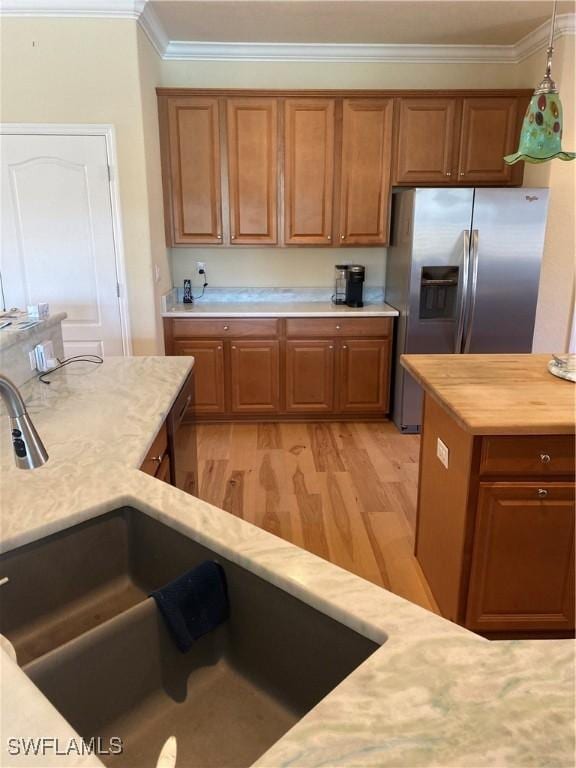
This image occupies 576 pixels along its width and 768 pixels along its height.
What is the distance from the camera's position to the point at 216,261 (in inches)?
179

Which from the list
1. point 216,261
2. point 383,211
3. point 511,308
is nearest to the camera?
point 511,308

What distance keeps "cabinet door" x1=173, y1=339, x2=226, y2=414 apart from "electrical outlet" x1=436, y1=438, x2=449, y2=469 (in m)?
2.33

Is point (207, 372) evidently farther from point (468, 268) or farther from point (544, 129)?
point (544, 129)

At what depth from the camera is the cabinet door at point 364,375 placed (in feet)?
13.8

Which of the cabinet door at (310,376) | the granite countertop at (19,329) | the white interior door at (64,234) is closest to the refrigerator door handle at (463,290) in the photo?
the cabinet door at (310,376)

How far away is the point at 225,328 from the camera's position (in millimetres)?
4117

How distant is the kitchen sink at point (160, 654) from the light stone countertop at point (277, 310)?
2919 mm

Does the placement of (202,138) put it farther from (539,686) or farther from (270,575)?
(539,686)

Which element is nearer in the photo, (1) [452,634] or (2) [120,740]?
(1) [452,634]

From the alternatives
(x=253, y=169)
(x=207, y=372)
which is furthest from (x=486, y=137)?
(x=207, y=372)

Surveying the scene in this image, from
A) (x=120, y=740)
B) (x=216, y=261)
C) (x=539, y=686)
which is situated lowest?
(x=120, y=740)

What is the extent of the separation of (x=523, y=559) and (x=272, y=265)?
3276 mm

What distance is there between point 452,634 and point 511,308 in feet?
11.3

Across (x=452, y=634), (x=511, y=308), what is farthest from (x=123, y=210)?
(x=452, y=634)
